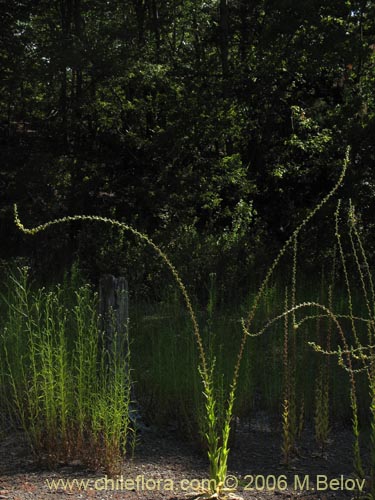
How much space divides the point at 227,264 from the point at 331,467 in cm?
664

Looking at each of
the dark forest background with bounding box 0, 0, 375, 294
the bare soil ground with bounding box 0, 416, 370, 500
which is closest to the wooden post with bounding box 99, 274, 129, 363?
the bare soil ground with bounding box 0, 416, 370, 500

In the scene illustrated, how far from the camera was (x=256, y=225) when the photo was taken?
1302 cm

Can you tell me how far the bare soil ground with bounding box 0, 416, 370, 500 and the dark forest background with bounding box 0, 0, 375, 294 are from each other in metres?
6.52

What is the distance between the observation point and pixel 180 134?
1253cm

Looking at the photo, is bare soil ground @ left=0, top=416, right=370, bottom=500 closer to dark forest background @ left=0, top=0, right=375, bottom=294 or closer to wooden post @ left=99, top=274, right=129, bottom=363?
wooden post @ left=99, top=274, right=129, bottom=363

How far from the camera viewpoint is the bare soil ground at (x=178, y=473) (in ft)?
11.8

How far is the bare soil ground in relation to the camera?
360 centimetres

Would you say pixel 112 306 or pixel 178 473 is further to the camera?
pixel 112 306

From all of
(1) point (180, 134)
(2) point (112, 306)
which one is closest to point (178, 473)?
(2) point (112, 306)

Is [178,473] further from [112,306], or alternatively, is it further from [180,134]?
[180,134]

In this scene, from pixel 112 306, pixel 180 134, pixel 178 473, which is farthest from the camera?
pixel 180 134

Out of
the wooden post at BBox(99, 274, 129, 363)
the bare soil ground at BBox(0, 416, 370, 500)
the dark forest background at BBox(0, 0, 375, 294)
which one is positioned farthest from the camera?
the dark forest background at BBox(0, 0, 375, 294)

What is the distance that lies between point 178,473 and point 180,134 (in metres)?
9.15

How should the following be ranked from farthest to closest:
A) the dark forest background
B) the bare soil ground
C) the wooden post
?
the dark forest background < the wooden post < the bare soil ground
